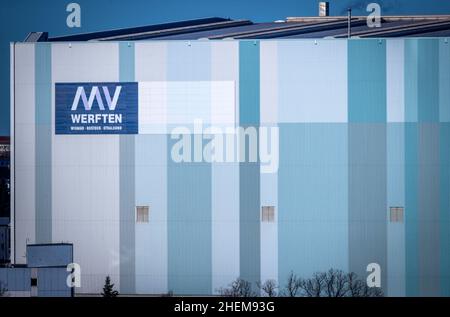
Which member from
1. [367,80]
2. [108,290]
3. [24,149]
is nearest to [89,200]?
[24,149]

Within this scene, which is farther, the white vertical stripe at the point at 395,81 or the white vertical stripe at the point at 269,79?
the white vertical stripe at the point at 269,79

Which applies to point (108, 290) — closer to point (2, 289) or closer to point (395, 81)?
point (2, 289)

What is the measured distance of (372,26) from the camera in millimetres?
10281

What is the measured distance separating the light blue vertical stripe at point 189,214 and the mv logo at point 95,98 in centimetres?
94

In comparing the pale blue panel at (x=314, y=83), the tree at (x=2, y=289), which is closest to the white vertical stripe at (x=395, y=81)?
the pale blue panel at (x=314, y=83)

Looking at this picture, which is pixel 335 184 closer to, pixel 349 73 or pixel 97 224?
pixel 349 73

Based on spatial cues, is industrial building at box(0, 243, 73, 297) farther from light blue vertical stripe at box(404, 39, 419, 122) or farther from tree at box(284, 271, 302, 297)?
light blue vertical stripe at box(404, 39, 419, 122)

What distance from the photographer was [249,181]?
922cm

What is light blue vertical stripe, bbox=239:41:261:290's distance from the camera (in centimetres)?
916

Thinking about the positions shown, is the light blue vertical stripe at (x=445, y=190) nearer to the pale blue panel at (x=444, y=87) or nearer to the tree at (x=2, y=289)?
the pale blue panel at (x=444, y=87)

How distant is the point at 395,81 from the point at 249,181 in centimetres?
268

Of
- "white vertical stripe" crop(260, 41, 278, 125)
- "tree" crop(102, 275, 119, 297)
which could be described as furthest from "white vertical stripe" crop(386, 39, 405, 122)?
"tree" crop(102, 275, 119, 297)

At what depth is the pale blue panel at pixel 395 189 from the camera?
9.13 metres
